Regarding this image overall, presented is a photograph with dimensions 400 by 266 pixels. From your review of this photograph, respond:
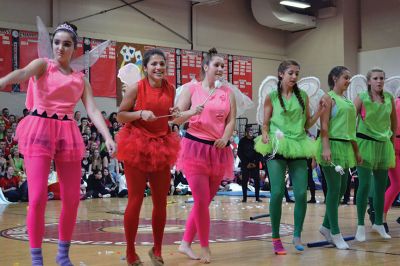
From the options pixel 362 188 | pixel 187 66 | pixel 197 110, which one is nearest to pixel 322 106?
pixel 362 188

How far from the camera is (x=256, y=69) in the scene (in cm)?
2031

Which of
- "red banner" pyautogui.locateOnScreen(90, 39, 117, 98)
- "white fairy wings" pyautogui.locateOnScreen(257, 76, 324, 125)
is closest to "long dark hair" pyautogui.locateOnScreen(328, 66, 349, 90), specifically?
"white fairy wings" pyautogui.locateOnScreen(257, 76, 324, 125)

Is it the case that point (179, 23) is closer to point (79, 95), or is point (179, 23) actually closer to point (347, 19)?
point (347, 19)

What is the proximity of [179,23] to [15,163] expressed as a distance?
7575 millimetres

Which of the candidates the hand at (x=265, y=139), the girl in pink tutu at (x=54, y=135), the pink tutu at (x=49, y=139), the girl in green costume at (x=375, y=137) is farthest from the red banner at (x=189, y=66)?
the pink tutu at (x=49, y=139)

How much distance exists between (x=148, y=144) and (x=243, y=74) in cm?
1568

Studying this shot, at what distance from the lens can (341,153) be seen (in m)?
5.54

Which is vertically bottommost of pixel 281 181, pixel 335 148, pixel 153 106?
pixel 281 181

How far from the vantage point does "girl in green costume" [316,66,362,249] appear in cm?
546

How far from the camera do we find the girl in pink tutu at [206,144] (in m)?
4.85

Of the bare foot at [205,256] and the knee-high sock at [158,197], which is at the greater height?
the knee-high sock at [158,197]

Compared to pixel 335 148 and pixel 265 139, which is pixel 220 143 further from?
pixel 335 148

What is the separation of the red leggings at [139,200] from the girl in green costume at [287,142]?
109 cm

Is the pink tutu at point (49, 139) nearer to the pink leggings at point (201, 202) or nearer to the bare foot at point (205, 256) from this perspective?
the pink leggings at point (201, 202)
